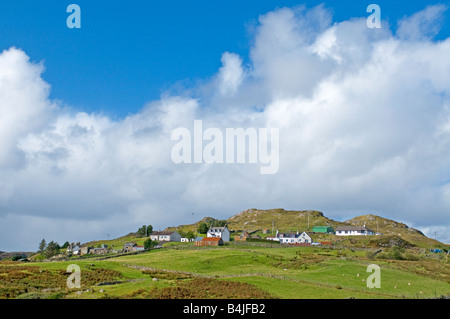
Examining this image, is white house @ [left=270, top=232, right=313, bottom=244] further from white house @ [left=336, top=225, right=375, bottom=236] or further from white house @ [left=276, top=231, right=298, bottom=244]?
white house @ [left=336, top=225, right=375, bottom=236]

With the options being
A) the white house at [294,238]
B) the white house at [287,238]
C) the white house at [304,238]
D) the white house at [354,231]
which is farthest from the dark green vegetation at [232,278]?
the white house at [354,231]

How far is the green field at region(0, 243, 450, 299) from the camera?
5441 centimetres

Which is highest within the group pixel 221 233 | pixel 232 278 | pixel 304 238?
pixel 221 233

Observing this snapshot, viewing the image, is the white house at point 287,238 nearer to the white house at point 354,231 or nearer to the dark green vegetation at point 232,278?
the white house at point 354,231

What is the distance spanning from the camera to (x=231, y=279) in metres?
67.0

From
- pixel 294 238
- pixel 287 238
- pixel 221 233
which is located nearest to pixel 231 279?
pixel 221 233

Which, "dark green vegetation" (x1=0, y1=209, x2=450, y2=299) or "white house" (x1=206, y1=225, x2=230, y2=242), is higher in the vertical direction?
"white house" (x1=206, y1=225, x2=230, y2=242)

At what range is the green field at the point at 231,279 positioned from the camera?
5441 centimetres

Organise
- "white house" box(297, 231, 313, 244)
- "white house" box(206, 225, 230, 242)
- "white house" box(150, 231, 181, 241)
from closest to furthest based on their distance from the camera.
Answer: "white house" box(297, 231, 313, 244)
"white house" box(206, 225, 230, 242)
"white house" box(150, 231, 181, 241)

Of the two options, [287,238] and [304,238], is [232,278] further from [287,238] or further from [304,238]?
[287,238]

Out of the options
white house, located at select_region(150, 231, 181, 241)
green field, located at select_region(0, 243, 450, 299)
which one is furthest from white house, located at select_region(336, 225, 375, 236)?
green field, located at select_region(0, 243, 450, 299)
